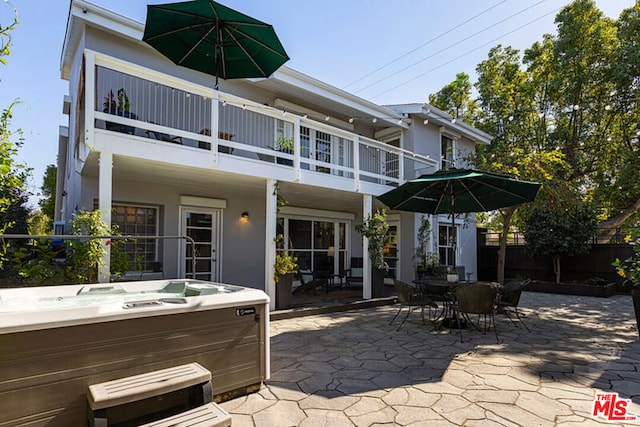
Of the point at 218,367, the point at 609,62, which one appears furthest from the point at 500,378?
the point at 609,62

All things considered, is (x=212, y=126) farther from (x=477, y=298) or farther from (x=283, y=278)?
(x=477, y=298)

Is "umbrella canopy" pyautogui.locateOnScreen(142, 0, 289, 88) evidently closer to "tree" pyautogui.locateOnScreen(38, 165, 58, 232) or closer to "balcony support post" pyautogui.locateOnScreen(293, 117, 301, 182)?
"balcony support post" pyautogui.locateOnScreen(293, 117, 301, 182)

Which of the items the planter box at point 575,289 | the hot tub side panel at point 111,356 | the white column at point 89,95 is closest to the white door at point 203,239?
the white column at point 89,95

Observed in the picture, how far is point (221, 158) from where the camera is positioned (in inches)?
239

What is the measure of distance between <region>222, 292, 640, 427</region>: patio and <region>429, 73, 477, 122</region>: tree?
1853cm

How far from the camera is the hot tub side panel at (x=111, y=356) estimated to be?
2211mm

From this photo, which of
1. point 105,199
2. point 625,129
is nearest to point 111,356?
point 105,199

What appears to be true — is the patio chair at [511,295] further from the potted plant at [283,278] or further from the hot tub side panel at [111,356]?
the hot tub side panel at [111,356]

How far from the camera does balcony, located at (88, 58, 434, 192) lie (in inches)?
219

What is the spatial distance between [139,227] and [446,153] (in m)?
10.2

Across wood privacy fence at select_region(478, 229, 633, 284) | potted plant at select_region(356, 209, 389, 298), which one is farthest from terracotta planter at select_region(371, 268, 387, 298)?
wood privacy fence at select_region(478, 229, 633, 284)

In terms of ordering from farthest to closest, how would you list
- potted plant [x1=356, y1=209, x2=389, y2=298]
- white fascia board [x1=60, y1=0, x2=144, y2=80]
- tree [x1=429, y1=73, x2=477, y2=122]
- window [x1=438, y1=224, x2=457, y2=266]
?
tree [x1=429, y1=73, x2=477, y2=122] < window [x1=438, y1=224, x2=457, y2=266] < potted plant [x1=356, y1=209, x2=389, y2=298] < white fascia board [x1=60, y1=0, x2=144, y2=80]

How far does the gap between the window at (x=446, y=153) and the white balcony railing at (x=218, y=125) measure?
224cm

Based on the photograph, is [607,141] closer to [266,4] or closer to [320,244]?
[320,244]
